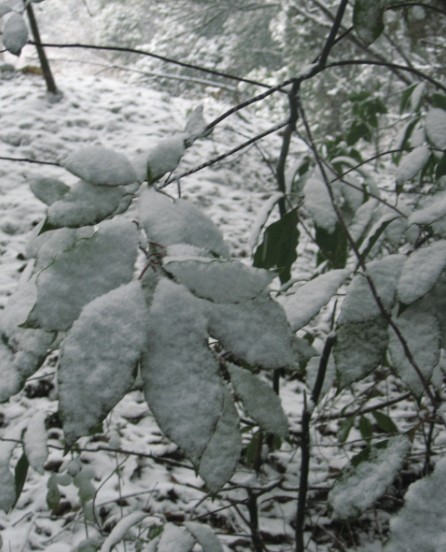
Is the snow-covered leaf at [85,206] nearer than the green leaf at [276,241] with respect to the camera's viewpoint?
Yes

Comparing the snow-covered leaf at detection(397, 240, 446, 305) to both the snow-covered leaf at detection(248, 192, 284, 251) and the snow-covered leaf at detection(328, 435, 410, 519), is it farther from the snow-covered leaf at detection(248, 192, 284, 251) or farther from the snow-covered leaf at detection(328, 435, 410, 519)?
the snow-covered leaf at detection(248, 192, 284, 251)

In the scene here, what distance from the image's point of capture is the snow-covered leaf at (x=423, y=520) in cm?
40

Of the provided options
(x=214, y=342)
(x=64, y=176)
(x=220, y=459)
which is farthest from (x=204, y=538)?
(x=64, y=176)

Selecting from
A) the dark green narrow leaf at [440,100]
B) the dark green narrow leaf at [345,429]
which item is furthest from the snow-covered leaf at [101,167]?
the dark green narrow leaf at [440,100]

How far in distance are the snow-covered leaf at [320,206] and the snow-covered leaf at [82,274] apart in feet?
1.75

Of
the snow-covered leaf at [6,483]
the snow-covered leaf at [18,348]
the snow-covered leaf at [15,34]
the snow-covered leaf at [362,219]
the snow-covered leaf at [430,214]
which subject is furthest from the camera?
the snow-covered leaf at [362,219]

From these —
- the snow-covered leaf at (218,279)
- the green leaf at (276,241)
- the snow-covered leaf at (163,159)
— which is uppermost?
the snow-covered leaf at (163,159)

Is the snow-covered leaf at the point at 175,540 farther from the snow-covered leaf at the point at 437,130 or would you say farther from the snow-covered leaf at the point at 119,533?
the snow-covered leaf at the point at 437,130

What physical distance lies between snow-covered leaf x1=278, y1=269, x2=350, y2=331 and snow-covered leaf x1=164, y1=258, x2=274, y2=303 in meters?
0.17

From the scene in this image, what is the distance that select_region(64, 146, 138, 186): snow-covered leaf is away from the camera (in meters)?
0.47

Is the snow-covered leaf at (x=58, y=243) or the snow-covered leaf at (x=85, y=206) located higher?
the snow-covered leaf at (x=85, y=206)

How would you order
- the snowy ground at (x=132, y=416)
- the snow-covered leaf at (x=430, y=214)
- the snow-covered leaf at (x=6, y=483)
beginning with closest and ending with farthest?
the snow-covered leaf at (x=430, y=214)
the snow-covered leaf at (x=6, y=483)
the snowy ground at (x=132, y=416)

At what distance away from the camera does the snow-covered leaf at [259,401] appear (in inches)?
20.9

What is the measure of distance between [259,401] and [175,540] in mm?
340
